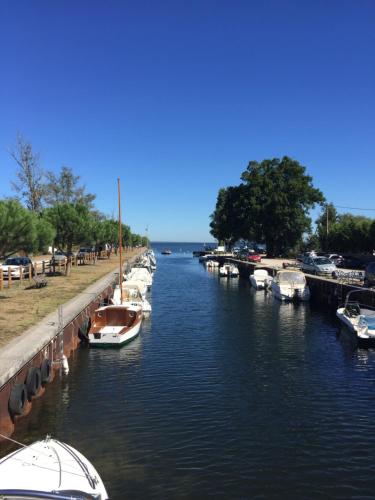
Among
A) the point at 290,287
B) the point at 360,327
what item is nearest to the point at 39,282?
the point at 290,287

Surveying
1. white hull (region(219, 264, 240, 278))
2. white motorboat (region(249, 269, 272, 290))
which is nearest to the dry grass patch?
white motorboat (region(249, 269, 272, 290))

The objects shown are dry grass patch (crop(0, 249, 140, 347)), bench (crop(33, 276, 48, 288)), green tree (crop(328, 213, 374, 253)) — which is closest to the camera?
dry grass patch (crop(0, 249, 140, 347))

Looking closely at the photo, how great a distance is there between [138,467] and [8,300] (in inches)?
761

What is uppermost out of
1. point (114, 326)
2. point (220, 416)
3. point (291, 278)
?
point (291, 278)

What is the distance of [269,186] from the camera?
81.3 m

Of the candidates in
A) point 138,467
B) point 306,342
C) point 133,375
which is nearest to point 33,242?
point 133,375

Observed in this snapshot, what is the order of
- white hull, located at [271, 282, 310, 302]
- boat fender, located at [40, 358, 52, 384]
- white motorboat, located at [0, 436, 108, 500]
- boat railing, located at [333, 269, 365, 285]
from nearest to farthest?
1. white motorboat, located at [0, 436, 108, 500]
2. boat fender, located at [40, 358, 52, 384]
3. boat railing, located at [333, 269, 365, 285]
4. white hull, located at [271, 282, 310, 302]

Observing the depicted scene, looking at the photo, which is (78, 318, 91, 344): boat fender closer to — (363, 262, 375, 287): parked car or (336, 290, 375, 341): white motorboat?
(336, 290, 375, 341): white motorboat

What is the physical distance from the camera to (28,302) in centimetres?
2673

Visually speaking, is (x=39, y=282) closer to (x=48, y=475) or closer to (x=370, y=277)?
(x=370, y=277)

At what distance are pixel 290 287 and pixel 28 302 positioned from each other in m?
23.9

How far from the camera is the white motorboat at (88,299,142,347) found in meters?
22.9

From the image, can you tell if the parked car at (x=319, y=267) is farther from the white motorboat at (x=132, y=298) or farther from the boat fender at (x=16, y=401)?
the boat fender at (x=16, y=401)

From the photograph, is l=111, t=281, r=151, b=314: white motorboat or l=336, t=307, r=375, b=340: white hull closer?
l=336, t=307, r=375, b=340: white hull
